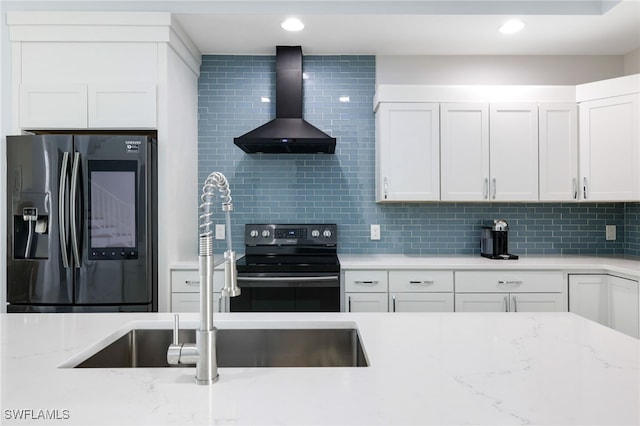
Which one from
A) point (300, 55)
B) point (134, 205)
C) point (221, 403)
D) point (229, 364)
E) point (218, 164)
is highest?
point (300, 55)

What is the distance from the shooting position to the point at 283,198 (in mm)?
3451

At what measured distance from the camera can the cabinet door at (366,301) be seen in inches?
111

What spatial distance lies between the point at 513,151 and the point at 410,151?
Result: 775 millimetres

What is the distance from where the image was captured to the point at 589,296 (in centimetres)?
279

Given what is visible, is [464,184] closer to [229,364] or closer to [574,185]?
[574,185]

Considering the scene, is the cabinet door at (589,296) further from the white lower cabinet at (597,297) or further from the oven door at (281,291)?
the oven door at (281,291)

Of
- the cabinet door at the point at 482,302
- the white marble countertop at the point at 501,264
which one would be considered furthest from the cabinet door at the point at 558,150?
the cabinet door at the point at 482,302

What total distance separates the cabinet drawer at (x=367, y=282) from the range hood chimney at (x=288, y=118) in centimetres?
99

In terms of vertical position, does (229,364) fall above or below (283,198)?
below

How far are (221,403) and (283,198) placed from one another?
269cm

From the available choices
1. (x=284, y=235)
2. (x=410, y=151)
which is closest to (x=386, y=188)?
(x=410, y=151)

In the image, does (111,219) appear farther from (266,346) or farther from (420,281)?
(420,281)

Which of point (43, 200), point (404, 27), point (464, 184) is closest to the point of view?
point (43, 200)

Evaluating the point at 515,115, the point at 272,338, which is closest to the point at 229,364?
the point at 272,338
